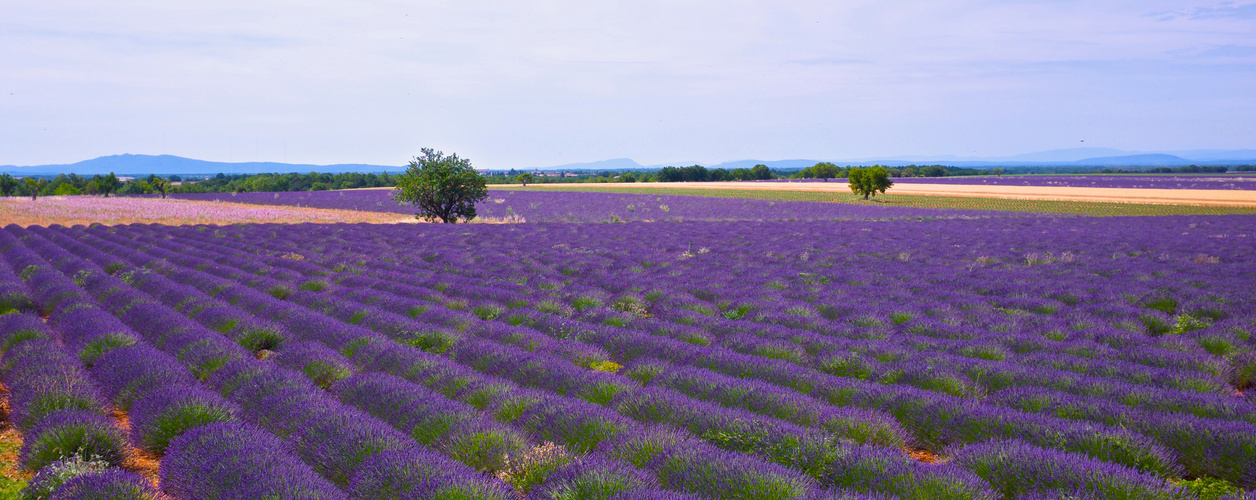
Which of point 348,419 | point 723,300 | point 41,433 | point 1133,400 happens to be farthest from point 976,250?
point 41,433

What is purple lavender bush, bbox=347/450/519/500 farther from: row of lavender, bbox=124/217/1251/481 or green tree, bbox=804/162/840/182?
green tree, bbox=804/162/840/182

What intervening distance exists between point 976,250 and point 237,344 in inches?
662

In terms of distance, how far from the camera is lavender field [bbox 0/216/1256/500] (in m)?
4.21

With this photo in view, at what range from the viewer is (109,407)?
6.21 meters

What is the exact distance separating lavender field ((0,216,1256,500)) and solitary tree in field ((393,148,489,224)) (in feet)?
70.4

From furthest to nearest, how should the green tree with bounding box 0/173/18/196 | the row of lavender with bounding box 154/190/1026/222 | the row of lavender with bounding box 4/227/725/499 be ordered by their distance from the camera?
the green tree with bounding box 0/173/18/196, the row of lavender with bounding box 154/190/1026/222, the row of lavender with bounding box 4/227/725/499

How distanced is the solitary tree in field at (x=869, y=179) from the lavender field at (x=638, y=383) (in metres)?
45.9

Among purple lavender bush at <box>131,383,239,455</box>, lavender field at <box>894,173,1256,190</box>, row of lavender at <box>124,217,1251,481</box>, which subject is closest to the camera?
row of lavender at <box>124,217,1251,481</box>

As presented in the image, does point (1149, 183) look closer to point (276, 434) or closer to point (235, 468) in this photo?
point (276, 434)

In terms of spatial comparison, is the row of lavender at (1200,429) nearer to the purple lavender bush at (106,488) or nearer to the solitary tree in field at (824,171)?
the purple lavender bush at (106,488)

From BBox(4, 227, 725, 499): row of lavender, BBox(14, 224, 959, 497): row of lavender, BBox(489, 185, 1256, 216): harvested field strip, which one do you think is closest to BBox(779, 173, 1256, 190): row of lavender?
BBox(489, 185, 1256, 216): harvested field strip

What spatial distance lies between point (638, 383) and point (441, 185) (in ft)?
100

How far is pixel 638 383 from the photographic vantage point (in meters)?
6.38

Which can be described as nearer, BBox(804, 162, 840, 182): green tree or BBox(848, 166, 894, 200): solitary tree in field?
BBox(848, 166, 894, 200): solitary tree in field
